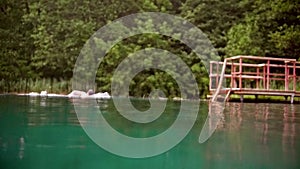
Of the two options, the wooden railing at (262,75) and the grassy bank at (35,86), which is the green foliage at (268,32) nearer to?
the wooden railing at (262,75)

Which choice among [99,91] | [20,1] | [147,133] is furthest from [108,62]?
[147,133]

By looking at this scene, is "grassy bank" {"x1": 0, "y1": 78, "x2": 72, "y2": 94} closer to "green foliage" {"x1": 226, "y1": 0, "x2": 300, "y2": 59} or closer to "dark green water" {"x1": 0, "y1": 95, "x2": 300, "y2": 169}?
"green foliage" {"x1": 226, "y1": 0, "x2": 300, "y2": 59}

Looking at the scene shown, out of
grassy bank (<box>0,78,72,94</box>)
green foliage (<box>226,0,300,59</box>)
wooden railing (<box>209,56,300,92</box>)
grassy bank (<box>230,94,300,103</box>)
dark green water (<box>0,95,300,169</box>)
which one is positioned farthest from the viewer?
grassy bank (<box>0,78,72,94</box>)

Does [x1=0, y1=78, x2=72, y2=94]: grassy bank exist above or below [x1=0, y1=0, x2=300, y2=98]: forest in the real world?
below

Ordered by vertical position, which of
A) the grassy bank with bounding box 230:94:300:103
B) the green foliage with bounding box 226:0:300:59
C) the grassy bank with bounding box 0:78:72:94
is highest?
the green foliage with bounding box 226:0:300:59

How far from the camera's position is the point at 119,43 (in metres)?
9.45

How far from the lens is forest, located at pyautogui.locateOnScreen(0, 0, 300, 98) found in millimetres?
9234

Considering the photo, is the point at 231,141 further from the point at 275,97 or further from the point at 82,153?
the point at 275,97

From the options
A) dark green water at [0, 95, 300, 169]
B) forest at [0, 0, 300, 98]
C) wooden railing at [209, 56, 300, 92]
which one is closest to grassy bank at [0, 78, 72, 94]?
forest at [0, 0, 300, 98]

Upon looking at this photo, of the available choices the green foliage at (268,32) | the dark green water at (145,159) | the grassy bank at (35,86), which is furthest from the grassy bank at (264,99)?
the dark green water at (145,159)

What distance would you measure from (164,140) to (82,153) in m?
0.48

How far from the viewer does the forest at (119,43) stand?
30.3ft

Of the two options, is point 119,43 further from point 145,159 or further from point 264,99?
point 145,159

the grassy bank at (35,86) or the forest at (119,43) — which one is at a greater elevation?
the forest at (119,43)
